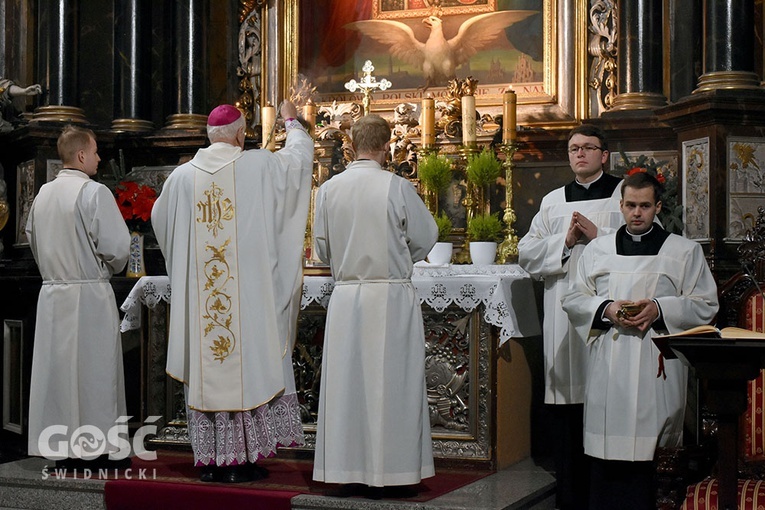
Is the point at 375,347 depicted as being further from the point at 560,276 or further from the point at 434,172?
the point at 434,172

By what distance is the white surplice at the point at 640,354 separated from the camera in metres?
4.95

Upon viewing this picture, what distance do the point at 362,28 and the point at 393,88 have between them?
54 centimetres

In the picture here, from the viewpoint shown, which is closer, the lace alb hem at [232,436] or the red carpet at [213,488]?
the red carpet at [213,488]

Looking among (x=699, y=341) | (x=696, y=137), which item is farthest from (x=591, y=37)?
(x=699, y=341)

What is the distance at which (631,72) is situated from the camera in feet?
24.3

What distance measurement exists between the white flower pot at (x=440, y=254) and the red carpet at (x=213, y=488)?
128 centimetres

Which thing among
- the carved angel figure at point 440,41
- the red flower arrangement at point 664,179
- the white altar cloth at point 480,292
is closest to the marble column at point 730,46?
the red flower arrangement at point 664,179

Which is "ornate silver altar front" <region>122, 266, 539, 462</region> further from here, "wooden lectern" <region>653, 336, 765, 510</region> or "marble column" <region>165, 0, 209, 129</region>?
"marble column" <region>165, 0, 209, 129</region>

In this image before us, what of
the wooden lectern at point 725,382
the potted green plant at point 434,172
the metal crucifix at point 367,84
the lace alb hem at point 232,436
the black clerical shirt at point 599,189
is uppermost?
the metal crucifix at point 367,84

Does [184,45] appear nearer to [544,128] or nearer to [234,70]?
[234,70]

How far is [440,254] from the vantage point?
6664 millimetres

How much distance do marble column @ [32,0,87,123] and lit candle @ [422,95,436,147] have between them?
273 centimetres

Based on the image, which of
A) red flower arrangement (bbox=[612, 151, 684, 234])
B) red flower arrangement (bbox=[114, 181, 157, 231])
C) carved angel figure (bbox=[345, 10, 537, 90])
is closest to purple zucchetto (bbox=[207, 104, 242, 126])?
red flower arrangement (bbox=[114, 181, 157, 231])

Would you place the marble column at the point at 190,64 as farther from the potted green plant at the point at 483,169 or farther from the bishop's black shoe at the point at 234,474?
the bishop's black shoe at the point at 234,474
